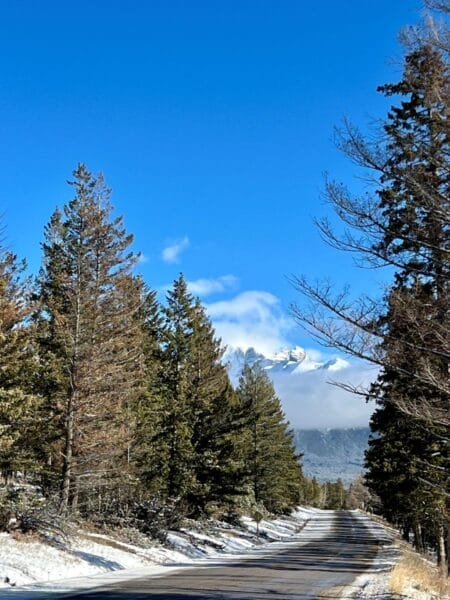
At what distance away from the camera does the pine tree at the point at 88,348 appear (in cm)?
2250

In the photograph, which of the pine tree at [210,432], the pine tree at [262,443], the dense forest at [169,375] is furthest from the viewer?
the pine tree at [262,443]

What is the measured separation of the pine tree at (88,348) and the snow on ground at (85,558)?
6.43 feet

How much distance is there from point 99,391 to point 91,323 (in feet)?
9.29

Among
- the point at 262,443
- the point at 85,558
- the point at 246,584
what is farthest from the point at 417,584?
the point at 262,443

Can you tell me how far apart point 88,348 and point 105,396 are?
2211 millimetres

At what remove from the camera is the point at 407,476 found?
88.4ft

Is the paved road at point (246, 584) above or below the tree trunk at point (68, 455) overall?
below

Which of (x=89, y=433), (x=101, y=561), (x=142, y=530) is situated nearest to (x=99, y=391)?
(x=89, y=433)

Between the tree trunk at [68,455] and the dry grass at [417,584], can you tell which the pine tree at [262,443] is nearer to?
the tree trunk at [68,455]

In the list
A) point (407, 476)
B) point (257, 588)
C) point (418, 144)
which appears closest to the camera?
point (418, 144)

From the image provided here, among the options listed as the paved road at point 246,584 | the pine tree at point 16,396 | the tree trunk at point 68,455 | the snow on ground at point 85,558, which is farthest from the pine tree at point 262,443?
the pine tree at point 16,396

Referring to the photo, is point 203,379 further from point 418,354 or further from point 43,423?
point 418,354

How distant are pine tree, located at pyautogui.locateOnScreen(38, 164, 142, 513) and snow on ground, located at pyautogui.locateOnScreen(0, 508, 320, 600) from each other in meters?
1.96

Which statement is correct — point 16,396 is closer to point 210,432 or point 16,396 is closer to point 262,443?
point 210,432
